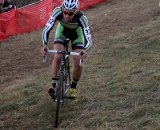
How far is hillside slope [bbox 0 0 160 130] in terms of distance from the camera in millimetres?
6691

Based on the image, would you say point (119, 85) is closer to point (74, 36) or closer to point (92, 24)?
point (74, 36)

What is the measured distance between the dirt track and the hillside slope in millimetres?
27

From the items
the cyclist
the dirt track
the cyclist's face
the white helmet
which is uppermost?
the white helmet

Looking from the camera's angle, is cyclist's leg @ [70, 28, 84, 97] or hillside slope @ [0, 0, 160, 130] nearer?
hillside slope @ [0, 0, 160, 130]

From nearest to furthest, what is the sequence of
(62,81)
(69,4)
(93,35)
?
(62,81) < (69,4) < (93,35)

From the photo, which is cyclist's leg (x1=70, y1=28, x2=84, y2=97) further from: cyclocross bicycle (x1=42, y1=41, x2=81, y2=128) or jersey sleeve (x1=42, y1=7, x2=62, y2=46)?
jersey sleeve (x1=42, y1=7, x2=62, y2=46)

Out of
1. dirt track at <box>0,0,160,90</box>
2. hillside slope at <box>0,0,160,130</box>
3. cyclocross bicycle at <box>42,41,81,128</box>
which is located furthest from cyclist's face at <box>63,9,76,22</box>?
dirt track at <box>0,0,160,90</box>

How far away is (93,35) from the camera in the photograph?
48.6ft

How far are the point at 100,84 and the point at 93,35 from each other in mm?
6360

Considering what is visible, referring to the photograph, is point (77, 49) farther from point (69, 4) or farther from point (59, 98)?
point (59, 98)

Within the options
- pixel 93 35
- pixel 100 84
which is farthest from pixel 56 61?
pixel 93 35

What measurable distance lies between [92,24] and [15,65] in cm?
530

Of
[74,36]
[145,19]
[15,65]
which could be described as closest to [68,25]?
→ [74,36]

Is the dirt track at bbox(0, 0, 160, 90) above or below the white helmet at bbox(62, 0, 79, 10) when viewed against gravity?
below
